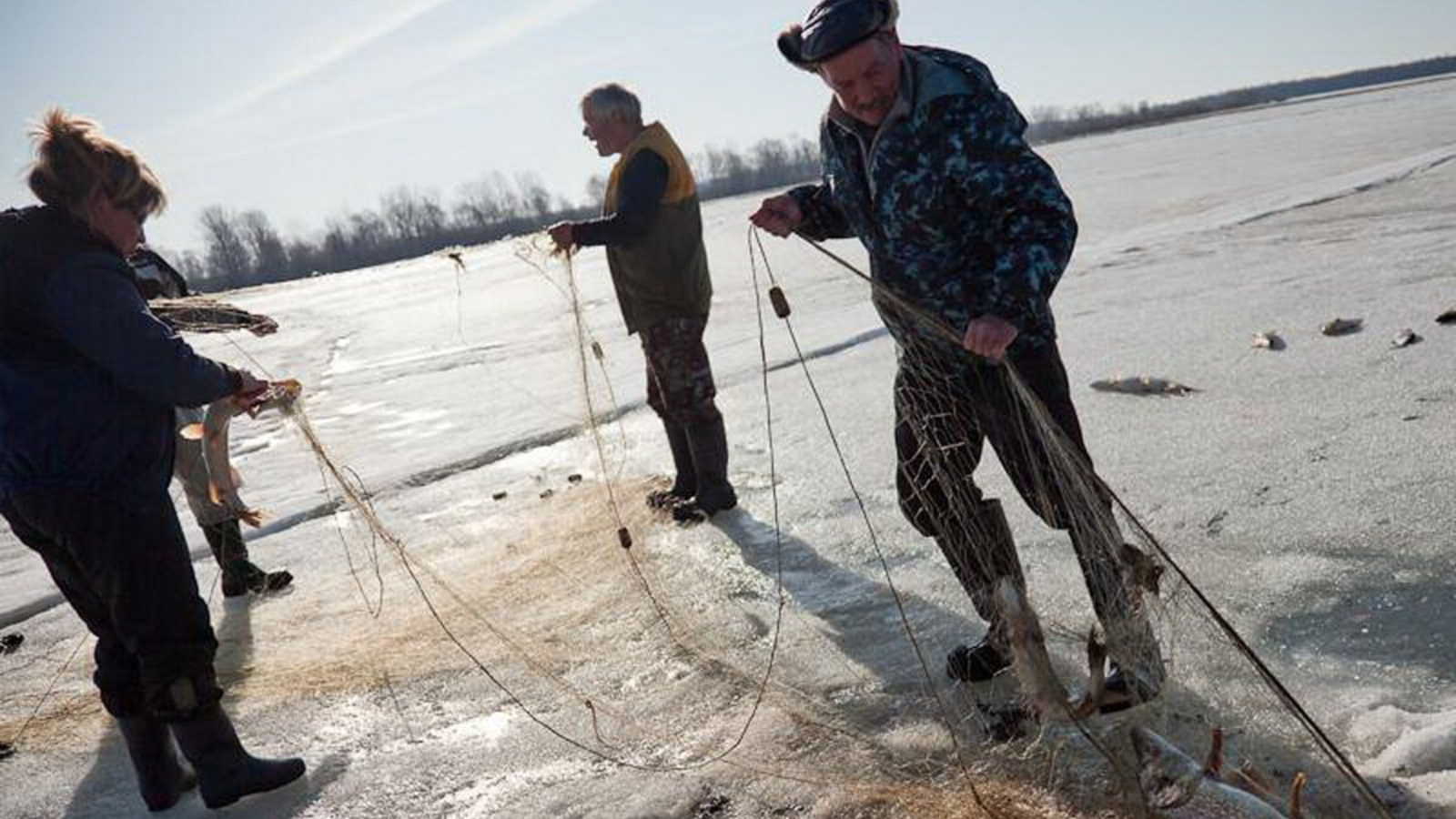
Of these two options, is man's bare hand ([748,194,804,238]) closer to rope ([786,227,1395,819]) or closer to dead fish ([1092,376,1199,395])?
rope ([786,227,1395,819])

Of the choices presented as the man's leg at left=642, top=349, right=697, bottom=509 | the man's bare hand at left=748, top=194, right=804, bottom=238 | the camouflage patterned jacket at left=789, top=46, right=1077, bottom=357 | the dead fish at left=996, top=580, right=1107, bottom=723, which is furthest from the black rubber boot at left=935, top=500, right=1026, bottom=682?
the man's leg at left=642, top=349, right=697, bottom=509

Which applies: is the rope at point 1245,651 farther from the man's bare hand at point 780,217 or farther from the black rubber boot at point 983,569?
the black rubber boot at point 983,569

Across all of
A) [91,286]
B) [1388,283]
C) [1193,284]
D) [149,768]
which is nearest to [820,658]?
[149,768]

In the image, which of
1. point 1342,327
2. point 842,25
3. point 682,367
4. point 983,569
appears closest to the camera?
point 842,25

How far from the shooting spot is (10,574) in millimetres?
5215

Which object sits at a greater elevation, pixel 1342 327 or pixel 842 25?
pixel 842 25

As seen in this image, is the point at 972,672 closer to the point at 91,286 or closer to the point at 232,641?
the point at 91,286

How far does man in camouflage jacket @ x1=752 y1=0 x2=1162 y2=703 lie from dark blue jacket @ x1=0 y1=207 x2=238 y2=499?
1571 mm

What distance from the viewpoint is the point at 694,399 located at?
176 inches

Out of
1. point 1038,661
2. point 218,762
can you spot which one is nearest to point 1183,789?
point 1038,661

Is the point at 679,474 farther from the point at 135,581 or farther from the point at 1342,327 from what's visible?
the point at 1342,327

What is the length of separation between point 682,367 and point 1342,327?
3.57 metres

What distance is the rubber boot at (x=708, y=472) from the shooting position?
451cm

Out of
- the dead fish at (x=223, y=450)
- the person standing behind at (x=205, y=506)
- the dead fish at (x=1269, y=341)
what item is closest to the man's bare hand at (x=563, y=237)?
the dead fish at (x=223, y=450)
